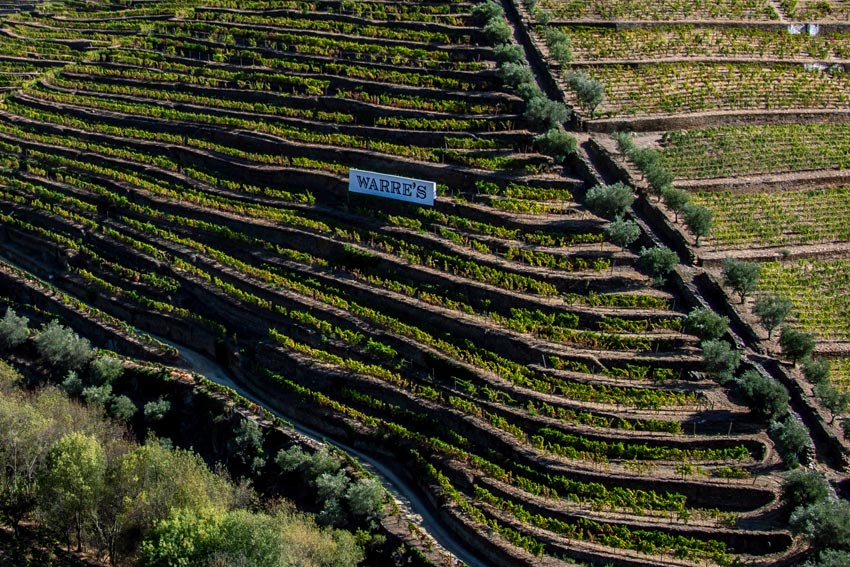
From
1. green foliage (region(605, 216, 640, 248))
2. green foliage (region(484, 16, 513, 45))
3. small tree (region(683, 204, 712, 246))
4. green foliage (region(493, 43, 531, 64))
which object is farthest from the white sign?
green foliage (region(484, 16, 513, 45))

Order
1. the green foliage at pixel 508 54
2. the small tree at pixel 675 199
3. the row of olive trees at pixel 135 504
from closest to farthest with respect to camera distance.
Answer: the row of olive trees at pixel 135 504
the small tree at pixel 675 199
the green foliage at pixel 508 54

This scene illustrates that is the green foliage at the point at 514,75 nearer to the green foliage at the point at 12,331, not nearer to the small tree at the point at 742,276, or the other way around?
the small tree at the point at 742,276

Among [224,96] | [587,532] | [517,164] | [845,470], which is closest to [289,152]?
[224,96]

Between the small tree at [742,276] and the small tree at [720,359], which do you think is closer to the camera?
the small tree at [720,359]

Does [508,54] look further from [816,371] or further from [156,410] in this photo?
[156,410]

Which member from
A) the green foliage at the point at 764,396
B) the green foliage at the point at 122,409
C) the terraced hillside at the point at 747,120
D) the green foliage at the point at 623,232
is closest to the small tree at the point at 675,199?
the terraced hillside at the point at 747,120

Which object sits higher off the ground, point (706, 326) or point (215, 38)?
point (215, 38)

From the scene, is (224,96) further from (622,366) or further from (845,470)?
(845,470)
